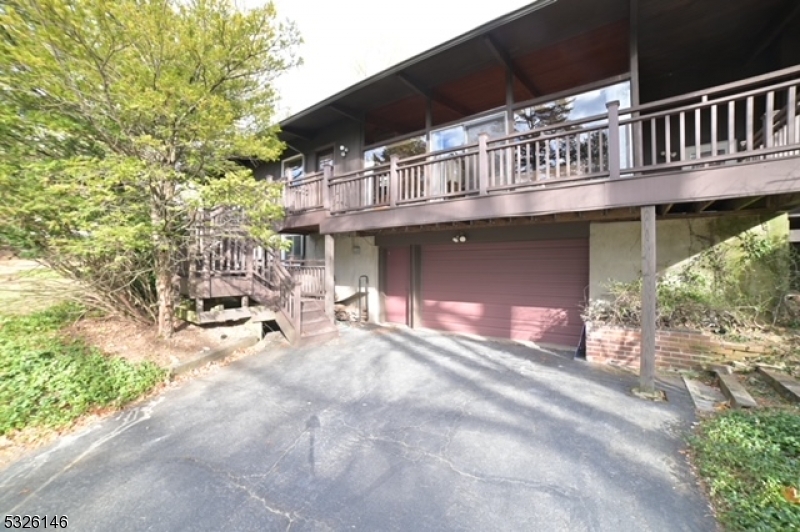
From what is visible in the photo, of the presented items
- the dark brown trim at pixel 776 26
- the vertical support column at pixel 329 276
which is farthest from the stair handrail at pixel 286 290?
the dark brown trim at pixel 776 26

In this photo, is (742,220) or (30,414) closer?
(30,414)

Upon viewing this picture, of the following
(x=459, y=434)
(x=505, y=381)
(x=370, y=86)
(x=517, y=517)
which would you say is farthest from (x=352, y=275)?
(x=517, y=517)

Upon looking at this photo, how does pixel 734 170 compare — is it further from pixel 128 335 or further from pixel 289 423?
pixel 128 335

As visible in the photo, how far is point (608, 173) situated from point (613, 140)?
0.42 m

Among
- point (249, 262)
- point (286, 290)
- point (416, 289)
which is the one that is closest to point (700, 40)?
point (416, 289)

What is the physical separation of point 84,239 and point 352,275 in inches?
234

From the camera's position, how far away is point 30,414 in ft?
11.5

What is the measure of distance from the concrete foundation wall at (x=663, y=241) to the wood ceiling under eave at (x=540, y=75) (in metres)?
3.08

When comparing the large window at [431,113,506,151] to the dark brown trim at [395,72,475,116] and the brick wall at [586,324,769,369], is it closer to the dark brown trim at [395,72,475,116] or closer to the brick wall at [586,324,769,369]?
the dark brown trim at [395,72,475,116]

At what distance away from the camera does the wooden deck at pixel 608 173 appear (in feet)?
12.3

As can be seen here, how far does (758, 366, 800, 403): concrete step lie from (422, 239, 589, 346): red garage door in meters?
2.72

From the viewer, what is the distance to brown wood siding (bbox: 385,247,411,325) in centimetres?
893

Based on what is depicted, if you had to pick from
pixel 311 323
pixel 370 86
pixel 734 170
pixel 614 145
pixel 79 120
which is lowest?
pixel 311 323

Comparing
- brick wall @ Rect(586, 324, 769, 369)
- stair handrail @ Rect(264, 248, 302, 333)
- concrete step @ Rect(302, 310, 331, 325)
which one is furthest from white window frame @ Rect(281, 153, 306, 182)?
brick wall @ Rect(586, 324, 769, 369)
